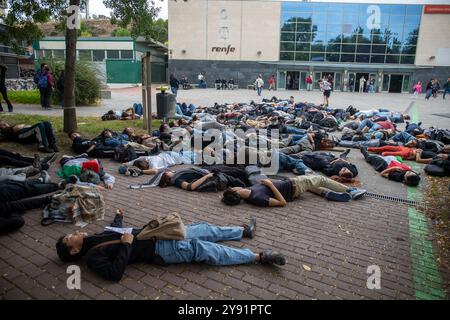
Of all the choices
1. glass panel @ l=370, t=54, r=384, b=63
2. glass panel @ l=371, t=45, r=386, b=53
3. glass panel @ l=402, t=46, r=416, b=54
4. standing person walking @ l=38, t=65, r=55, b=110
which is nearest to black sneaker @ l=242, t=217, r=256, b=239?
standing person walking @ l=38, t=65, r=55, b=110

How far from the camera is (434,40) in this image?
3778 centimetres

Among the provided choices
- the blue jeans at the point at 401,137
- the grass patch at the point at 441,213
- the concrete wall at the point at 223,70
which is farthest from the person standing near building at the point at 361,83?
the grass patch at the point at 441,213

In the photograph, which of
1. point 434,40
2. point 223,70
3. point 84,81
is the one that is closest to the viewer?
point 84,81

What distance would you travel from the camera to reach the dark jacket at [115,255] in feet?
11.6

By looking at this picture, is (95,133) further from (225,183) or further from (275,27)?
(275,27)

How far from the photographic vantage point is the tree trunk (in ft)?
29.6

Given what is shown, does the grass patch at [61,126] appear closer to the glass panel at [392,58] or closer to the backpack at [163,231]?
the backpack at [163,231]

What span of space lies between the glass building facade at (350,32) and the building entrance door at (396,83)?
154cm

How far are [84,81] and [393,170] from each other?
13879 millimetres

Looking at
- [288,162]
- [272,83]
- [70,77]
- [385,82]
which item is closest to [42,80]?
[70,77]

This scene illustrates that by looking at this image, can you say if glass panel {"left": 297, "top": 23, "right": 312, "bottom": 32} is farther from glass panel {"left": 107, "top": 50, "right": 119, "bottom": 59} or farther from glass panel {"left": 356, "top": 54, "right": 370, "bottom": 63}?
glass panel {"left": 107, "top": 50, "right": 119, "bottom": 59}

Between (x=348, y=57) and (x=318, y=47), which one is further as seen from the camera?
(x=318, y=47)

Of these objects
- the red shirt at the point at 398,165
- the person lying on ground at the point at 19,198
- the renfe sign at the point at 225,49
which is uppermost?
the renfe sign at the point at 225,49

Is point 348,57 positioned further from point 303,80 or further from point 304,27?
point 304,27
